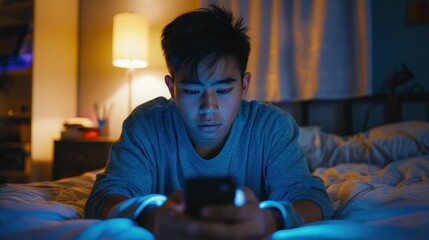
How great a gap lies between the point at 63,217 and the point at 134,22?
6.31 feet

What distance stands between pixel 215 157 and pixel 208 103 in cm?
18

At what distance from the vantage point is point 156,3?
8.96 feet

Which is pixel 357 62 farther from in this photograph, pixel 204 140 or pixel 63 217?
pixel 63 217

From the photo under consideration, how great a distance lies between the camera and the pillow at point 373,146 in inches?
→ 59.8

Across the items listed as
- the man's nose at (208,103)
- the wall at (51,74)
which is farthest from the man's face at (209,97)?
the wall at (51,74)

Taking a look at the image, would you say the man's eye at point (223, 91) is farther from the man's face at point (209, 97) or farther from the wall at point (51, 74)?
the wall at point (51, 74)

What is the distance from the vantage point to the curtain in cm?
208

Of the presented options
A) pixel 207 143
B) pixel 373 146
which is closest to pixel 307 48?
pixel 373 146

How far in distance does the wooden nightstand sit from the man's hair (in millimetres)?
1650

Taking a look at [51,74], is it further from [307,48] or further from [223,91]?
[223,91]

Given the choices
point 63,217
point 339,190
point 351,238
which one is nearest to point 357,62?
point 339,190

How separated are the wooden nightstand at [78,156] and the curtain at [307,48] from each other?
3.89 ft

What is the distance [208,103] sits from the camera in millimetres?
764

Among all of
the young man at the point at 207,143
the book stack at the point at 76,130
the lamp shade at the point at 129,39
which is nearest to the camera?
the young man at the point at 207,143
